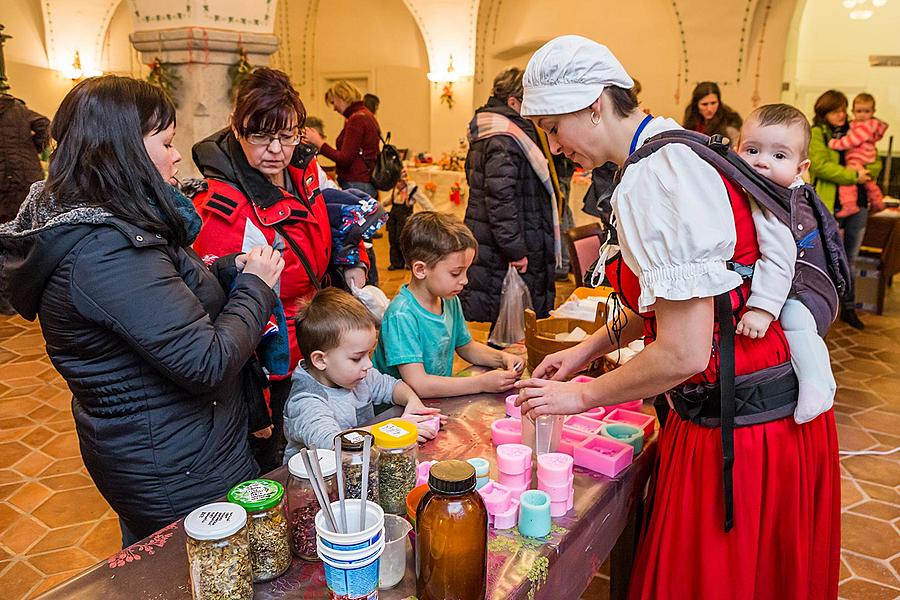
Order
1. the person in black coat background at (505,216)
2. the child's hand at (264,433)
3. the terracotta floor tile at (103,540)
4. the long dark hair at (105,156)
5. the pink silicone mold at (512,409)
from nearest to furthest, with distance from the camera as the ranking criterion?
Result: the long dark hair at (105,156) < the pink silicone mold at (512,409) < the child's hand at (264,433) < the terracotta floor tile at (103,540) < the person in black coat background at (505,216)

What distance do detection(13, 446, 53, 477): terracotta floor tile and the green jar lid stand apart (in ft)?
10.1

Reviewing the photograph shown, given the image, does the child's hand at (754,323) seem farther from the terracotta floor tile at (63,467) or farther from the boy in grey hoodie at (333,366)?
the terracotta floor tile at (63,467)

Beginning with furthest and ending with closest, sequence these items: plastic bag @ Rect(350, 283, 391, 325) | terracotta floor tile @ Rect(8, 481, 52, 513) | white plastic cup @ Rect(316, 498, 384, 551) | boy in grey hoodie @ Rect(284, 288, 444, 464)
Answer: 1. terracotta floor tile @ Rect(8, 481, 52, 513)
2. plastic bag @ Rect(350, 283, 391, 325)
3. boy in grey hoodie @ Rect(284, 288, 444, 464)
4. white plastic cup @ Rect(316, 498, 384, 551)

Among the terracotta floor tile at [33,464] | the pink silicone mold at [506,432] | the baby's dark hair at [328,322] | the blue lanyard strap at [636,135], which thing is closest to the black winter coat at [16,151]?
the terracotta floor tile at [33,464]

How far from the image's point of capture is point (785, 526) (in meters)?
1.74

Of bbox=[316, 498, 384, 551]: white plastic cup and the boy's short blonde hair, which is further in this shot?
the boy's short blonde hair

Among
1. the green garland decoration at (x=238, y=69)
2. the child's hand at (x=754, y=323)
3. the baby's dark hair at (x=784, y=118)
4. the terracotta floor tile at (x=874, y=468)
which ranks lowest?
the terracotta floor tile at (x=874, y=468)

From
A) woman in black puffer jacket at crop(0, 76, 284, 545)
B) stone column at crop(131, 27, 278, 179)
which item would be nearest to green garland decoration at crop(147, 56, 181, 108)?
stone column at crop(131, 27, 278, 179)

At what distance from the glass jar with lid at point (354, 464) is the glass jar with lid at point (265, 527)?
5.0 inches

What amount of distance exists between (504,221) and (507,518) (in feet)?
8.88

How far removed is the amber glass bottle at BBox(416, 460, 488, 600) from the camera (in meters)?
1.18

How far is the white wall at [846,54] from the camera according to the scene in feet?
33.2

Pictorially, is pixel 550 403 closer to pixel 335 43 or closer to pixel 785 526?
pixel 785 526

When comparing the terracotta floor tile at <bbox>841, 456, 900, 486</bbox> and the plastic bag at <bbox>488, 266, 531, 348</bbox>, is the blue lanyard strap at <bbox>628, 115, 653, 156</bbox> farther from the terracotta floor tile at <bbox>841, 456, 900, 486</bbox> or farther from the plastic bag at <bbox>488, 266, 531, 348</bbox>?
the terracotta floor tile at <bbox>841, 456, 900, 486</bbox>
